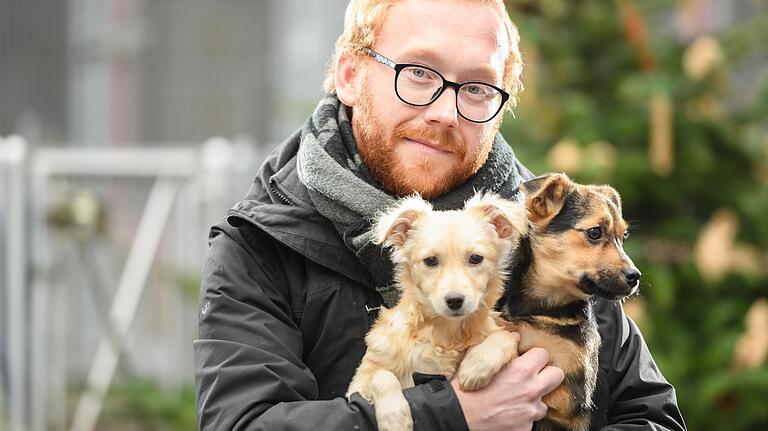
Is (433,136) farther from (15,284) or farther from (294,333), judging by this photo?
(15,284)

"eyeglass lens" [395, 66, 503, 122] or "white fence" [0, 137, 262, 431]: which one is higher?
"eyeglass lens" [395, 66, 503, 122]

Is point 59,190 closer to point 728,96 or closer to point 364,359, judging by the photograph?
point 728,96

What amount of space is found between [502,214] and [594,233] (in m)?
0.22

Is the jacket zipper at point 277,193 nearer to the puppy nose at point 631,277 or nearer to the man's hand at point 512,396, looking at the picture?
the man's hand at point 512,396

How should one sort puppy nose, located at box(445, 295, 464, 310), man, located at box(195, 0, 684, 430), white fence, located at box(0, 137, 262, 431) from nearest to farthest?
puppy nose, located at box(445, 295, 464, 310) < man, located at box(195, 0, 684, 430) < white fence, located at box(0, 137, 262, 431)

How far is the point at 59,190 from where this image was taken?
704 cm

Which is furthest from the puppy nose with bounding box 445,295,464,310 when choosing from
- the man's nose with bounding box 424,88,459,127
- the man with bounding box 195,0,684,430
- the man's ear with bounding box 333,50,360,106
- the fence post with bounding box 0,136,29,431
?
the fence post with bounding box 0,136,29,431

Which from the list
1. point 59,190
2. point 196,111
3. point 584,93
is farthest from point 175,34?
point 584,93

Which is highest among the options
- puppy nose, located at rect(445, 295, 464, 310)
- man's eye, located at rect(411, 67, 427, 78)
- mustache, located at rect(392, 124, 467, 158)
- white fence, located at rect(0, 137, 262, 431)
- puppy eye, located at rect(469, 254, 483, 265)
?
man's eye, located at rect(411, 67, 427, 78)

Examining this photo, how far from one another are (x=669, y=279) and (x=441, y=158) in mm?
2765

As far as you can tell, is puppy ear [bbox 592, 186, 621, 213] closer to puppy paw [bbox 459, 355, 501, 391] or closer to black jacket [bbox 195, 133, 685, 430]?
black jacket [bbox 195, 133, 685, 430]

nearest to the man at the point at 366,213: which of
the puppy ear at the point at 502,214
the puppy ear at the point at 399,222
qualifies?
the puppy ear at the point at 399,222

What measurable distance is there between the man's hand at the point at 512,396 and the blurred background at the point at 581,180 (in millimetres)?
2581

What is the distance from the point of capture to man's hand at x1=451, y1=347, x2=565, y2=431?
2.46 meters
